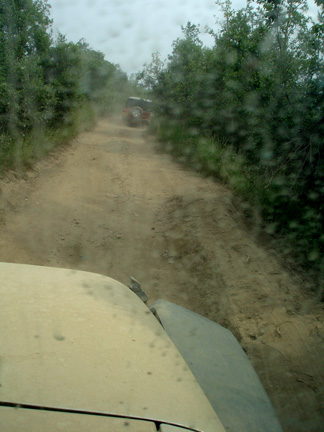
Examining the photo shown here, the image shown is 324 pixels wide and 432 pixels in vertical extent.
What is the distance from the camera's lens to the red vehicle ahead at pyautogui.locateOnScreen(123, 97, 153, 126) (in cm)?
2497

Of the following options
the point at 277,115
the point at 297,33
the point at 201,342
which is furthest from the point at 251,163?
the point at 201,342

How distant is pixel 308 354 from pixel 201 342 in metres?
2.22

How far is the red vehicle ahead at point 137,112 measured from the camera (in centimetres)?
2497

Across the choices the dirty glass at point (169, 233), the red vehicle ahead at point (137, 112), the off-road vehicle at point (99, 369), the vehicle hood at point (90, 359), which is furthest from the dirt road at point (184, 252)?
the red vehicle ahead at point (137, 112)

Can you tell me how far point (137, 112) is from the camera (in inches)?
983

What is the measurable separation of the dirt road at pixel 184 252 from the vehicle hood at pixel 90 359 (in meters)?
2.22

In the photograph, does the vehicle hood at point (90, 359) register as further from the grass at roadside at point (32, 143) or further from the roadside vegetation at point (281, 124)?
the grass at roadside at point (32, 143)

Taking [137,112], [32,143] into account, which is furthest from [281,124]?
[137,112]

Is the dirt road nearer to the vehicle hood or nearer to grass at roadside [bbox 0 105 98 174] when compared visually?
grass at roadside [bbox 0 105 98 174]

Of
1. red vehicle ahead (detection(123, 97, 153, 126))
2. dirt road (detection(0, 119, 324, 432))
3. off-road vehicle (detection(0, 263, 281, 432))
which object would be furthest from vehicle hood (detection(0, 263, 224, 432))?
red vehicle ahead (detection(123, 97, 153, 126))

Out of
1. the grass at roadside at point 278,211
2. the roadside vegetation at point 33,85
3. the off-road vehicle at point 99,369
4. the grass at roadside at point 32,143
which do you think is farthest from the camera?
the roadside vegetation at point 33,85

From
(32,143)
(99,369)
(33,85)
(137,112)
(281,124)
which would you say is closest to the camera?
(99,369)

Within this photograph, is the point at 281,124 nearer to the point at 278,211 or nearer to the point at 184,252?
the point at 278,211

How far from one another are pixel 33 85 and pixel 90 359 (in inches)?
432
